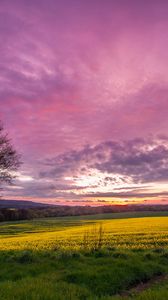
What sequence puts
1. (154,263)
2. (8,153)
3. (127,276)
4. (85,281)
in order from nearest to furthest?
(85,281) → (127,276) → (154,263) → (8,153)

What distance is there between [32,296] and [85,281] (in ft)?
12.3

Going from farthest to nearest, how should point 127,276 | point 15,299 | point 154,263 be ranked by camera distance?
point 154,263, point 127,276, point 15,299

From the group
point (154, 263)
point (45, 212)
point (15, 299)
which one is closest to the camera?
point (15, 299)

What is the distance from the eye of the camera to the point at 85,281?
581 inches

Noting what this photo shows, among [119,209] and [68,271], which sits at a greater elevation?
[119,209]

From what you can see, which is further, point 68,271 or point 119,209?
point 119,209

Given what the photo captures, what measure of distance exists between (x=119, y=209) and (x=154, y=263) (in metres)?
178

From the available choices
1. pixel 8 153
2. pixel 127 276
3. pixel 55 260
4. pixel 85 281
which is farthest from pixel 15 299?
pixel 8 153

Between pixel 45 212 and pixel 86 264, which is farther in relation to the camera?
pixel 45 212

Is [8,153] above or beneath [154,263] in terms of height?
above

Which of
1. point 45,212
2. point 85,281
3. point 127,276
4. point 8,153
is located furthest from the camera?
point 45,212

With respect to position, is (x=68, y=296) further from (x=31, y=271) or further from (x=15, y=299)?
(x=31, y=271)

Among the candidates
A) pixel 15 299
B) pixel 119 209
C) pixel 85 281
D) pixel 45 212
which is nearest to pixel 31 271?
pixel 85 281

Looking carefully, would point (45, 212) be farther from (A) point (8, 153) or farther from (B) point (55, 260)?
(B) point (55, 260)
